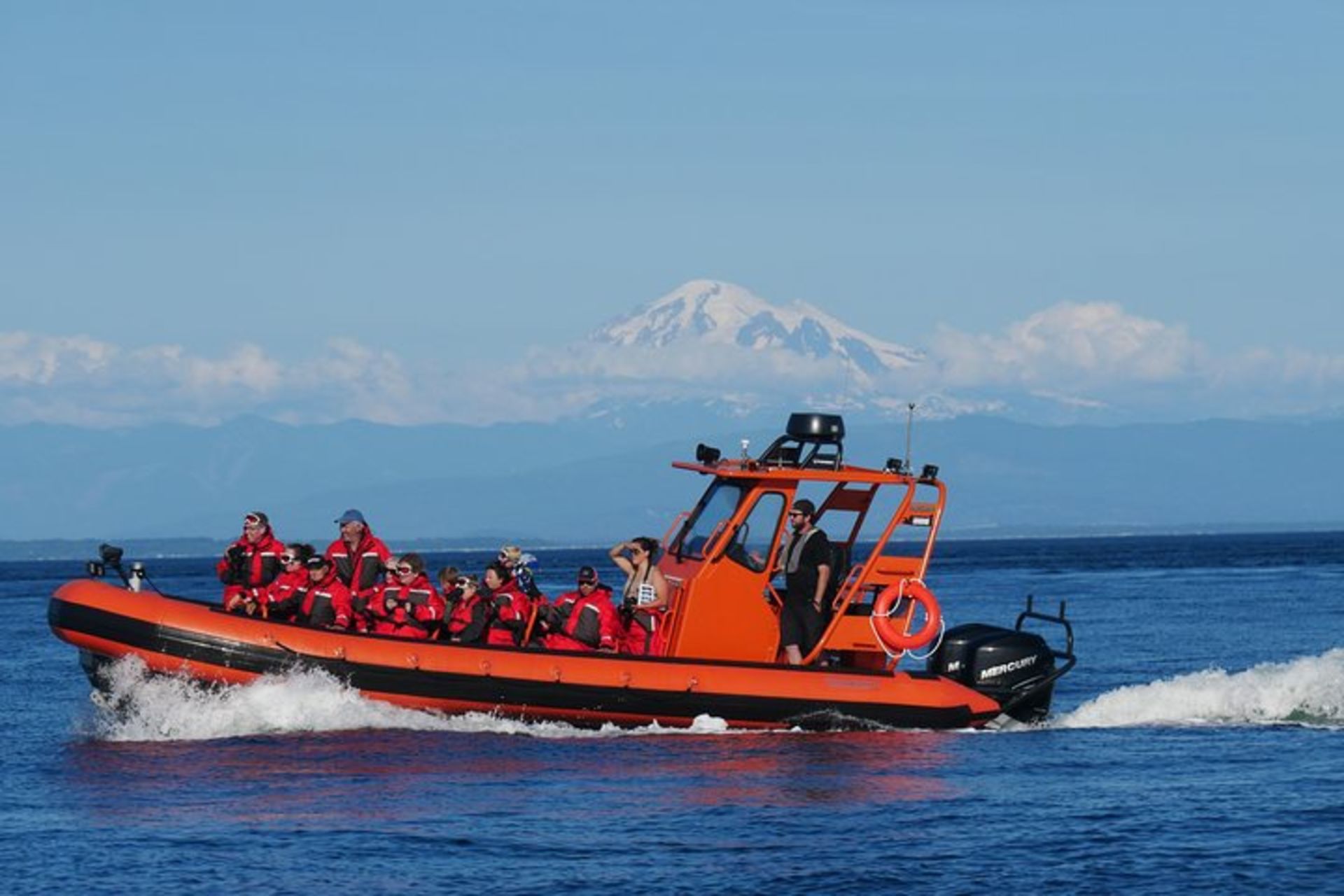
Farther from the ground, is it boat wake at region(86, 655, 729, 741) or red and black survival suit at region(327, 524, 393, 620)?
red and black survival suit at region(327, 524, 393, 620)

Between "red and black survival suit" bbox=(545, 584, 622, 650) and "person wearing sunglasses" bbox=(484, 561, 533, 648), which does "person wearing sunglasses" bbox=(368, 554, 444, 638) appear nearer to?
"person wearing sunglasses" bbox=(484, 561, 533, 648)

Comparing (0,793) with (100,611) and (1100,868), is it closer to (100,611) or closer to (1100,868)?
(100,611)

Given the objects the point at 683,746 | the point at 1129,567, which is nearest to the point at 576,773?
the point at 683,746

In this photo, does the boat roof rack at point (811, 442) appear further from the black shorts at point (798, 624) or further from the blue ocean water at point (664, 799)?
the blue ocean water at point (664, 799)

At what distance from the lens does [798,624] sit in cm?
1956

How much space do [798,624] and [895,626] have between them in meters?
0.86

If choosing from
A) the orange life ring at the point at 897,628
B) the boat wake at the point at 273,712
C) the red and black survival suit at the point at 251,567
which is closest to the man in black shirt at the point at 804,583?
the orange life ring at the point at 897,628

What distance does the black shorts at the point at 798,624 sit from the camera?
19.5 m

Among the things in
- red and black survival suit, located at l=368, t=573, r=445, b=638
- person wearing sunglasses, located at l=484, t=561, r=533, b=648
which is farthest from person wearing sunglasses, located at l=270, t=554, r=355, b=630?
person wearing sunglasses, located at l=484, t=561, r=533, b=648

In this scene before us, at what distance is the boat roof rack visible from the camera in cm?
1952

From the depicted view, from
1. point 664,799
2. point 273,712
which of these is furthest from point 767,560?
point 273,712

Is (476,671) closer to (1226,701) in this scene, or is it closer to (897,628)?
(897,628)

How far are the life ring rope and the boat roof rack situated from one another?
122 cm

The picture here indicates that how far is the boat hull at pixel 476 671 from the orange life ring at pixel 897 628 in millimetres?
520
